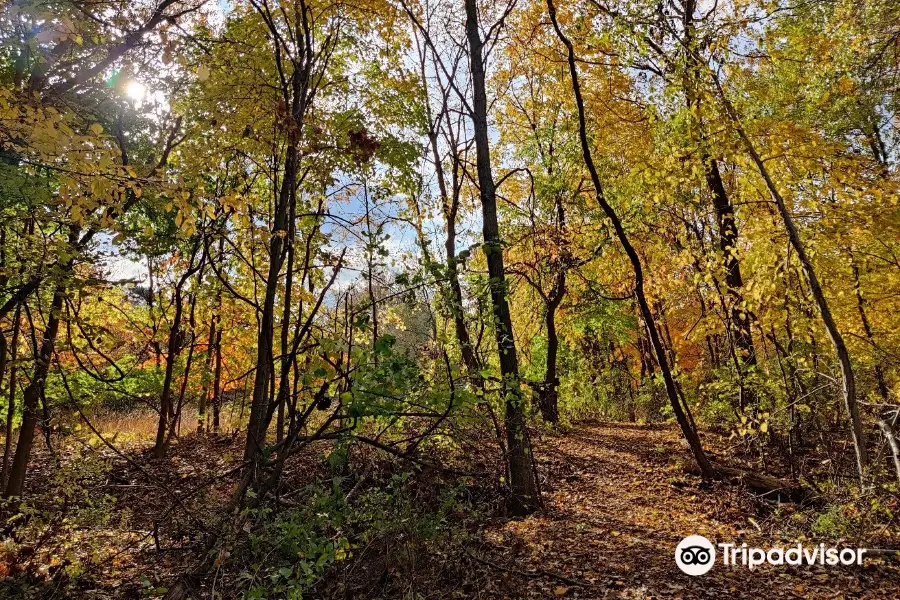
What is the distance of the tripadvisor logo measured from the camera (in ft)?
14.0

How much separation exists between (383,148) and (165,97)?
129 inches

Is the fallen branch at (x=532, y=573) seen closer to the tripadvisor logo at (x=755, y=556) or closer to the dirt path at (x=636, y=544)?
the dirt path at (x=636, y=544)

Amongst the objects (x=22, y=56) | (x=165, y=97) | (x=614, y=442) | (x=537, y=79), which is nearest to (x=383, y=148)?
(x=165, y=97)

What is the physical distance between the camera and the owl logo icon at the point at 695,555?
4.32m

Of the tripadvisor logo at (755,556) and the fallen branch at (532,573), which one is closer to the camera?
the fallen branch at (532,573)

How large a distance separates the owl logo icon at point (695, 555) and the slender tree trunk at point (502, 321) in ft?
5.19

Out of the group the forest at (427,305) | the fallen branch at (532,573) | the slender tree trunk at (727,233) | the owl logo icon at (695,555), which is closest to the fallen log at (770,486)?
the forest at (427,305)

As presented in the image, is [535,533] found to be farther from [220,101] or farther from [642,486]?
[220,101]

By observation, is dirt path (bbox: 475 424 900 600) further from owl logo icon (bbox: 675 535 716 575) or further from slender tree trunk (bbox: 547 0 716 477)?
slender tree trunk (bbox: 547 0 716 477)

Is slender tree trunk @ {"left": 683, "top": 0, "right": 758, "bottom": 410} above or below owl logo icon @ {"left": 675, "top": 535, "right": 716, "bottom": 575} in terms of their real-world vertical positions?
above

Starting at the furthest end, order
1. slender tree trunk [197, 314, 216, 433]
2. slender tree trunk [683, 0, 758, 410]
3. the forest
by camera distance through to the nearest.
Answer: slender tree trunk [197, 314, 216, 433] → slender tree trunk [683, 0, 758, 410] → the forest

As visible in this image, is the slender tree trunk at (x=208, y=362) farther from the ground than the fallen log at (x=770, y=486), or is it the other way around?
the slender tree trunk at (x=208, y=362)

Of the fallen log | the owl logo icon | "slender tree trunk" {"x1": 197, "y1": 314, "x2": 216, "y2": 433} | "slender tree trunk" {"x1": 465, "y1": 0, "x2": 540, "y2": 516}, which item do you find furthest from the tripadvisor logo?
"slender tree trunk" {"x1": 197, "y1": 314, "x2": 216, "y2": 433}

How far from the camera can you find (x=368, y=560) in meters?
3.82
